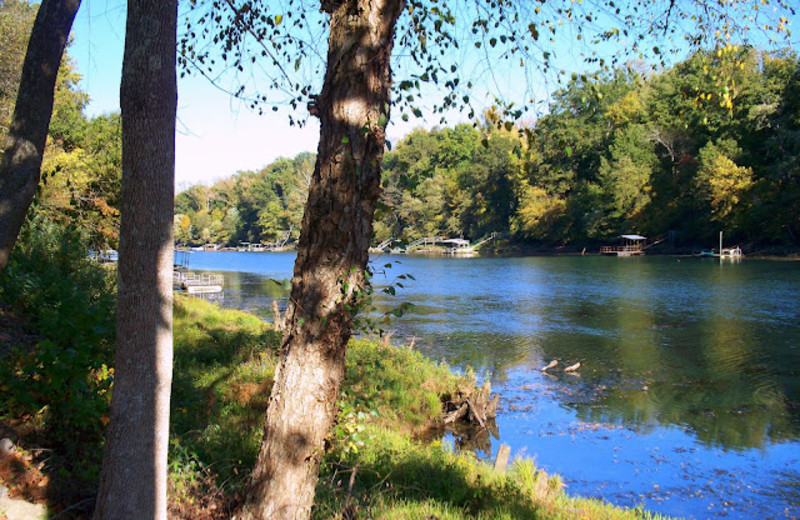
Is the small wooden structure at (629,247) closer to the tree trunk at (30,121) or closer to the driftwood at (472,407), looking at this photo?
the driftwood at (472,407)

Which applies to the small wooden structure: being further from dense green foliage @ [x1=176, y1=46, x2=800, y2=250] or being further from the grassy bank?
the grassy bank

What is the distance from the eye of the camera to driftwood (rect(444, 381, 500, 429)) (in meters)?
11.9

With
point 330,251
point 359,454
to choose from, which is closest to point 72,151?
point 359,454

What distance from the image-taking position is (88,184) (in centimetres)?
2270

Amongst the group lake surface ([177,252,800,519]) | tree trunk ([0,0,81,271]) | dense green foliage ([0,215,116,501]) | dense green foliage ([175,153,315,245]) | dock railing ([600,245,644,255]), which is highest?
dense green foliage ([175,153,315,245])

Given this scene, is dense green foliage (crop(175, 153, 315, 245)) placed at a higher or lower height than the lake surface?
higher

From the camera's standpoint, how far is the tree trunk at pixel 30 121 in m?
3.86

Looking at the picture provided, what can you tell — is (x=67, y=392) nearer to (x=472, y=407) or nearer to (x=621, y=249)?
(x=472, y=407)

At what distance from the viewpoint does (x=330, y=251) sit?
3.67 metres

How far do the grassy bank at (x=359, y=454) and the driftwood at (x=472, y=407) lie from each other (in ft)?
0.77

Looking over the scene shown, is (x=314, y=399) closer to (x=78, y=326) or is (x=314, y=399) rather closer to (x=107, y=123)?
(x=78, y=326)


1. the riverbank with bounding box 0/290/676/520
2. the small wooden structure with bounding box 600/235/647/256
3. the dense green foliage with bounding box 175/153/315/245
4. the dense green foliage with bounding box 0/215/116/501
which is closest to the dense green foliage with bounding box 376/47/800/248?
the small wooden structure with bounding box 600/235/647/256

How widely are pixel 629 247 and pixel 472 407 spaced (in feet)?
207

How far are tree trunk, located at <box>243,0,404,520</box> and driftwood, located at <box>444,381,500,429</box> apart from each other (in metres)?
8.47
